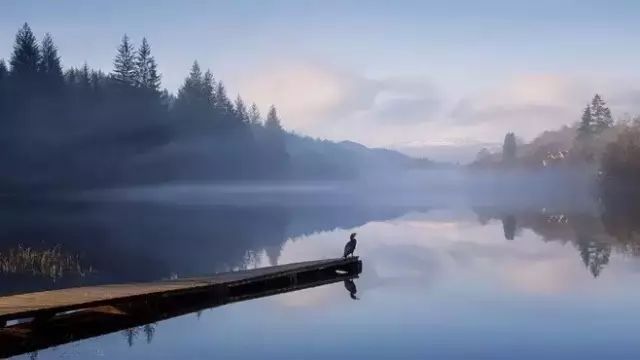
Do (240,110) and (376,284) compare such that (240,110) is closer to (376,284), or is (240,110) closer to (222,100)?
(222,100)

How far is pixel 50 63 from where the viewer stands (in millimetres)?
90875

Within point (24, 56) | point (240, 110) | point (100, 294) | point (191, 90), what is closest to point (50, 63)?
point (24, 56)

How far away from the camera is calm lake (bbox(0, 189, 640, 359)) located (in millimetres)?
17500

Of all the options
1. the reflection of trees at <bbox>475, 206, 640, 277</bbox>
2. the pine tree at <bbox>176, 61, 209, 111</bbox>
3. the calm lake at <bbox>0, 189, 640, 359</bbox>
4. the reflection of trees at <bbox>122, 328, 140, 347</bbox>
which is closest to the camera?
the reflection of trees at <bbox>122, 328, 140, 347</bbox>

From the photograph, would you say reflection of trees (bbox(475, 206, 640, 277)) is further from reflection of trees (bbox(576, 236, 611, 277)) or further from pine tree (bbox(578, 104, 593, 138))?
pine tree (bbox(578, 104, 593, 138))

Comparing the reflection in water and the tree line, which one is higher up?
the tree line

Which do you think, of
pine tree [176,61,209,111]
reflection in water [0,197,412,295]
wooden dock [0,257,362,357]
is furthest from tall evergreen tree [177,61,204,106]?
wooden dock [0,257,362,357]

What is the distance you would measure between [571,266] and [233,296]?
58.3 ft

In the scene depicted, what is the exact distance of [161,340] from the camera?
17.5 meters

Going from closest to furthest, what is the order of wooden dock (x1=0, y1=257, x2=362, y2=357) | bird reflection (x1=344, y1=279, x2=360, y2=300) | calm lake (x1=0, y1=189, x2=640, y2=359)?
wooden dock (x1=0, y1=257, x2=362, y2=357)
calm lake (x1=0, y1=189, x2=640, y2=359)
bird reflection (x1=344, y1=279, x2=360, y2=300)

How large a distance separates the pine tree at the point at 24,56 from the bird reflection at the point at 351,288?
71.3 m

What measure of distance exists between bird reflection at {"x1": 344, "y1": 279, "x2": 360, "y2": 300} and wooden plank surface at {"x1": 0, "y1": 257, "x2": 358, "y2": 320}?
8.03 feet

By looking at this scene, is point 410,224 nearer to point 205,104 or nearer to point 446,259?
point 446,259

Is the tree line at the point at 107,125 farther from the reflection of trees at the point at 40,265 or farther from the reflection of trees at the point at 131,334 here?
the reflection of trees at the point at 131,334
